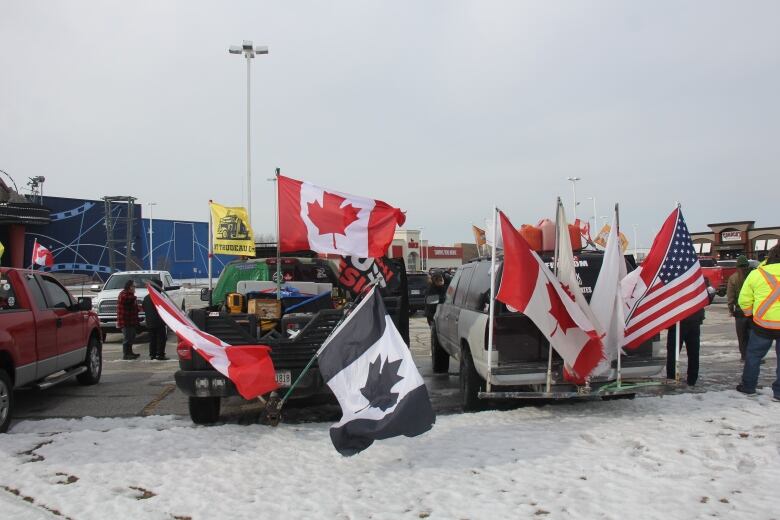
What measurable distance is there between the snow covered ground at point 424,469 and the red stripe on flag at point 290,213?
2.08 meters

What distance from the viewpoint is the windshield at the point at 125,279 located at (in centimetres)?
1715

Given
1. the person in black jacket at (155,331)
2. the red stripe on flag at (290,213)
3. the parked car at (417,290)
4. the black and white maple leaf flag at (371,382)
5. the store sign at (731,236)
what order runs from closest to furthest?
the black and white maple leaf flag at (371,382)
the red stripe on flag at (290,213)
the person in black jacket at (155,331)
the parked car at (417,290)
the store sign at (731,236)

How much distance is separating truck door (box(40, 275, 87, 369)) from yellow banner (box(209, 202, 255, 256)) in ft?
18.6

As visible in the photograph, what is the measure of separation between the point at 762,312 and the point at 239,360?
19.0ft

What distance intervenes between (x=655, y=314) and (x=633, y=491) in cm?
283

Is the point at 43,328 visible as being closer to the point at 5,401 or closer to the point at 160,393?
the point at 5,401

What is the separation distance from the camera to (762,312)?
681 centimetres

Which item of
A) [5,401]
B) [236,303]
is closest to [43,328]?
[5,401]

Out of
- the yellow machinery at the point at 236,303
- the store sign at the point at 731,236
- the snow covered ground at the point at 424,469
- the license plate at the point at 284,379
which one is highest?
the store sign at the point at 731,236

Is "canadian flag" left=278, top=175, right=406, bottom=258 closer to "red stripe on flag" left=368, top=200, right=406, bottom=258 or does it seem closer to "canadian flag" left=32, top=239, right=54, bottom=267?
"red stripe on flag" left=368, top=200, right=406, bottom=258

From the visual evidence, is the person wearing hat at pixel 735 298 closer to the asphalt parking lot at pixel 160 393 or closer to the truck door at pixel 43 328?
the asphalt parking lot at pixel 160 393

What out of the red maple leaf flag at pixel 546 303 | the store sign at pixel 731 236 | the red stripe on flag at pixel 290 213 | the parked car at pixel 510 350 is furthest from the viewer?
the store sign at pixel 731 236

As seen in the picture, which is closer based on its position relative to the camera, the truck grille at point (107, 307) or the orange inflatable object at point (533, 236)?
the orange inflatable object at point (533, 236)

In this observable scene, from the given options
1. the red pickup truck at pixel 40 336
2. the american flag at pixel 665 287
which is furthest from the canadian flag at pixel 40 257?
the american flag at pixel 665 287
